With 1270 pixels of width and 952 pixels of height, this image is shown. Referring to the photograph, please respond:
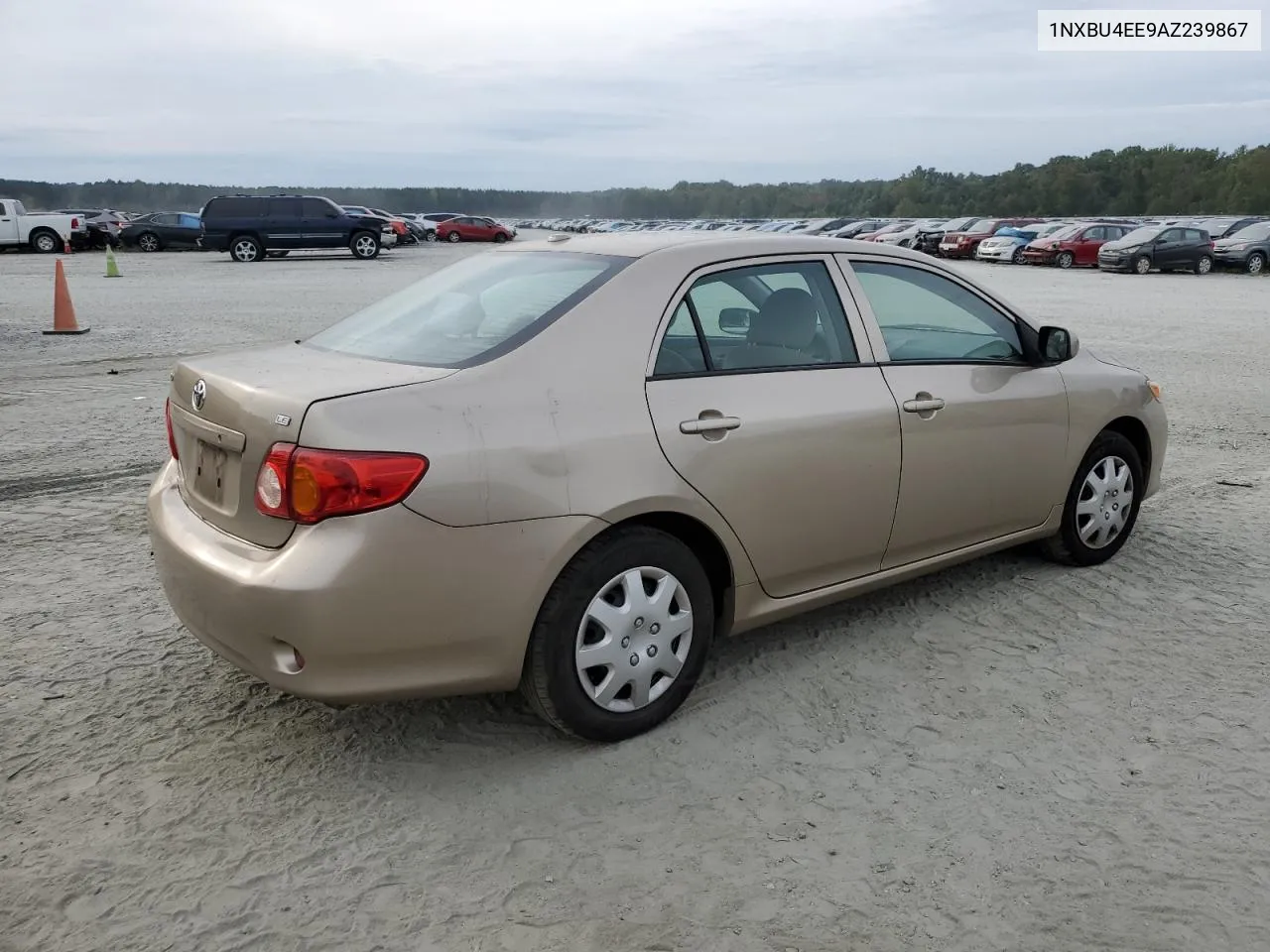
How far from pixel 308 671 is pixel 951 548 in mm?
2561

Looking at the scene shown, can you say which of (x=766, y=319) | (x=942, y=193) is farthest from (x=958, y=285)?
(x=942, y=193)

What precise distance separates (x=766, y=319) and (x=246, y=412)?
70.0 inches

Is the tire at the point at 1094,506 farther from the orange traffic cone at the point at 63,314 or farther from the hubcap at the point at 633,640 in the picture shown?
the orange traffic cone at the point at 63,314

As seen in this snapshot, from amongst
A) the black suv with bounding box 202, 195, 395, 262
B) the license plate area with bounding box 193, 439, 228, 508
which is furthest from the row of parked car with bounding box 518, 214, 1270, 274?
the license plate area with bounding box 193, 439, 228, 508

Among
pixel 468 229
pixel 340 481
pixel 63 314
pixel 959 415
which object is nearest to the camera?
pixel 340 481

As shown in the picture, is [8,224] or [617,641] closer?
[617,641]

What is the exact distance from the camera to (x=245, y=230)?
32.0 meters

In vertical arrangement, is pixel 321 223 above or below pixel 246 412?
above

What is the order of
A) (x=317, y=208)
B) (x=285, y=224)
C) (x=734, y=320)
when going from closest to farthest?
(x=734, y=320) → (x=285, y=224) → (x=317, y=208)

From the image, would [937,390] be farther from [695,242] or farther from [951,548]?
[695,242]

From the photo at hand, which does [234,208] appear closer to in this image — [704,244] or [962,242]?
[962,242]

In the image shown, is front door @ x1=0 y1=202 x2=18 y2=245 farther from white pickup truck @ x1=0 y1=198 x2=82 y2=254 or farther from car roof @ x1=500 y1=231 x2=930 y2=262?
car roof @ x1=500 y1=231 x2=930 y2=262

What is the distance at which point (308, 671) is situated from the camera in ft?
9.67

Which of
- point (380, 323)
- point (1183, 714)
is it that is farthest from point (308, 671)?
point (1183, 714)
